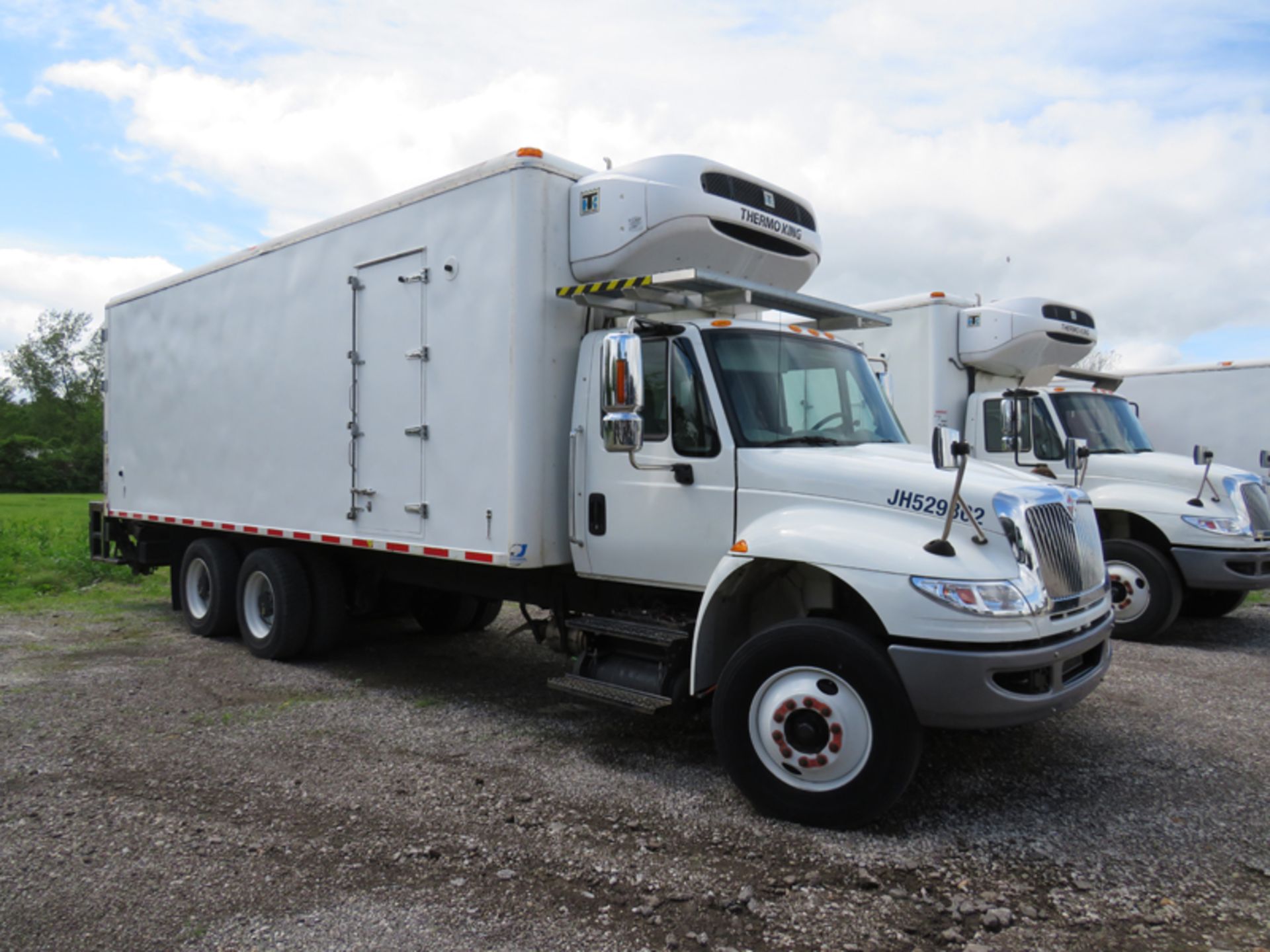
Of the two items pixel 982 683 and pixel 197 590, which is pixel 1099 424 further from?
pixel 197 590

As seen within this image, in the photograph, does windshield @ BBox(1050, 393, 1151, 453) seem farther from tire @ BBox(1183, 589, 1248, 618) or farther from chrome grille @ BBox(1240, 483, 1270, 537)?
tire @ BBox(1183, 589, 1248, 618)

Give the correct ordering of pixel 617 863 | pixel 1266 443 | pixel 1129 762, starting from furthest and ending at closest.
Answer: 1. pixel 1266 443
2. pixel 1129 762
3. pixel 617 863

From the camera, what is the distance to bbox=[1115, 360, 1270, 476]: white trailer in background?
1373 cm

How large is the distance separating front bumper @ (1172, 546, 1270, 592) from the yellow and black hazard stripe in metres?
6.45

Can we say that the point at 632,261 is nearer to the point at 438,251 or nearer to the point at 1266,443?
the point at 438,251

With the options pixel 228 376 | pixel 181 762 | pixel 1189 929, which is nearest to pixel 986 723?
pixel 1189 929

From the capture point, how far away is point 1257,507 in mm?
9078

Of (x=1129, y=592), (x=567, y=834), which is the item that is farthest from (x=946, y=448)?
(x=1129, y=592)

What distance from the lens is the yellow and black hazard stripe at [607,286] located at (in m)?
5.44

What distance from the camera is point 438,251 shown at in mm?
6375

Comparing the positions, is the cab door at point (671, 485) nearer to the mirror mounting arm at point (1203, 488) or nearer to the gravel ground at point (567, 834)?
the gravel ground at point (567, 834)

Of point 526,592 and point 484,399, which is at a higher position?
point 484,399

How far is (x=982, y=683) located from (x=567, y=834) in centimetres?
201

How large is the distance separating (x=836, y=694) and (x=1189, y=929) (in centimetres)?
156
